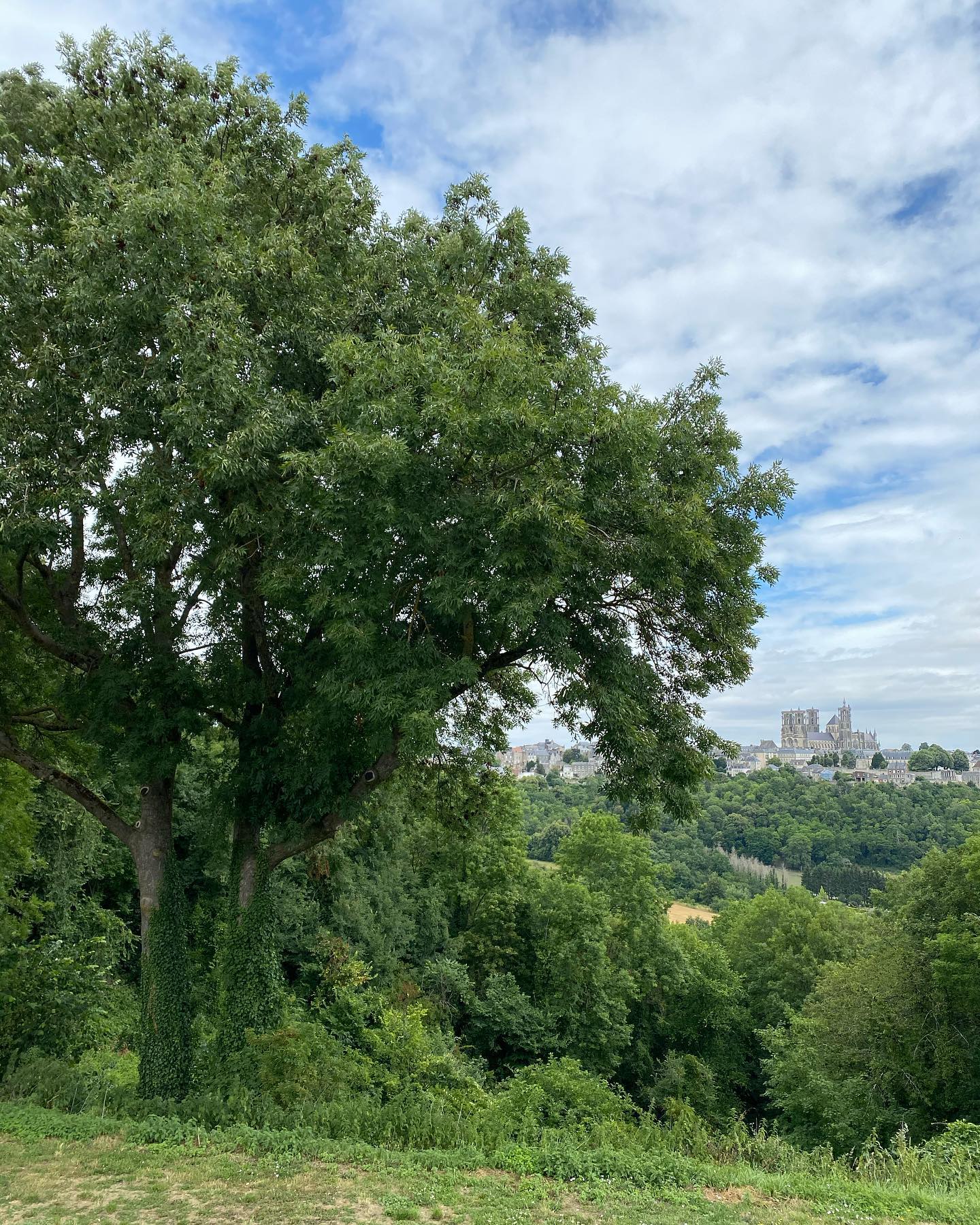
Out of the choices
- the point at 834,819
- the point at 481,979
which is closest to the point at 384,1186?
the point at 481,979

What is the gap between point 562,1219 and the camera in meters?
5.89

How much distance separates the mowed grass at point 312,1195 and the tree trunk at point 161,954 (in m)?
3.18

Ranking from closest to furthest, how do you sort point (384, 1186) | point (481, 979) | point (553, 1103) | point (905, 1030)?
point (384, 1186) → point (553, 1103) → point (905, 1030) → point (481, 979)

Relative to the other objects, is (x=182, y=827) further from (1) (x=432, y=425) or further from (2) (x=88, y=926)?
(1) (x=432, y=425)

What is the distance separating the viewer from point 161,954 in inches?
422

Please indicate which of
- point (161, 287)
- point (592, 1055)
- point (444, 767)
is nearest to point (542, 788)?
point (592, 1055)

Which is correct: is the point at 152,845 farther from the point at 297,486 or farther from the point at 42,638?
the point at 297,486

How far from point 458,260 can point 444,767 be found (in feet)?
25.3

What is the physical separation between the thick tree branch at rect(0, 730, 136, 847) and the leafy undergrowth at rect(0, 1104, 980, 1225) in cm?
398

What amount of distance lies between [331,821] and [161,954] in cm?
325

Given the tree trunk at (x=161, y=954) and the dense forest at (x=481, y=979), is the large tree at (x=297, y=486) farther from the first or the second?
the dense forest at (x=481, y=979)

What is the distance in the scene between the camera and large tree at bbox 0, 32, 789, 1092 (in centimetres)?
747

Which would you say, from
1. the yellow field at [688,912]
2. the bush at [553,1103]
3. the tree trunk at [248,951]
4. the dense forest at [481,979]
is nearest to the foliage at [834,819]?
the yellow field at [688,912]

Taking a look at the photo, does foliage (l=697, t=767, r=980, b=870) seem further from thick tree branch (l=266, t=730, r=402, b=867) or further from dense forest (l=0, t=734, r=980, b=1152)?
thick tree branch (l=266, t=730, r=402, b=867)
